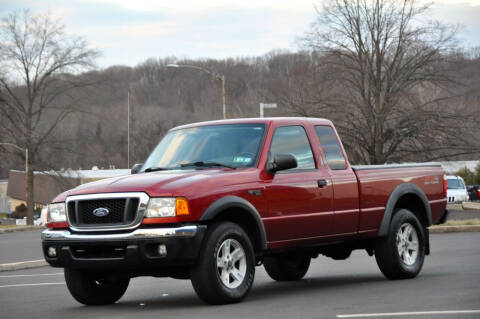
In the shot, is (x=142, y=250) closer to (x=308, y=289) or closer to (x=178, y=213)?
(x=178, y=213)

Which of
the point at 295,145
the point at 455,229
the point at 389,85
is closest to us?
the point at 295,145

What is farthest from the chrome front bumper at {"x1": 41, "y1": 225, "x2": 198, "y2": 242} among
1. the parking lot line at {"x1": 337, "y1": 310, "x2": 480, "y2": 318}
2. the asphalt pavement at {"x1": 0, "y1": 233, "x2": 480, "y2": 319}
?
the parking lot line at {"x1": 337, "y1": 310, "x2": 480, "y2": 318}

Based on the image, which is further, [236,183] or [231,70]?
[231,70]

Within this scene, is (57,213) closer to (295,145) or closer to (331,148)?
(295,145)

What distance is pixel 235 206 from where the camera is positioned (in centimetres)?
964

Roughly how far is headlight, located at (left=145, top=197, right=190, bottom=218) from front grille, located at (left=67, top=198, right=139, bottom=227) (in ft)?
0.58

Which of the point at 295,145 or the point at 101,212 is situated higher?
the point at 295,145

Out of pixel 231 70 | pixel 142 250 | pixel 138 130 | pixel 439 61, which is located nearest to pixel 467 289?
pixel 142 250

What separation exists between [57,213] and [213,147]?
2.00m

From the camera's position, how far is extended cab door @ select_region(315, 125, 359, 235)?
11266 mm

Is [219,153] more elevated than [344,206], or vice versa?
[219,153]

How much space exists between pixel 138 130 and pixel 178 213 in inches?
5084

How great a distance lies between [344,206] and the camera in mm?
11359

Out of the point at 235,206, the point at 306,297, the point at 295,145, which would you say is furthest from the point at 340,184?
the point at 235,206
